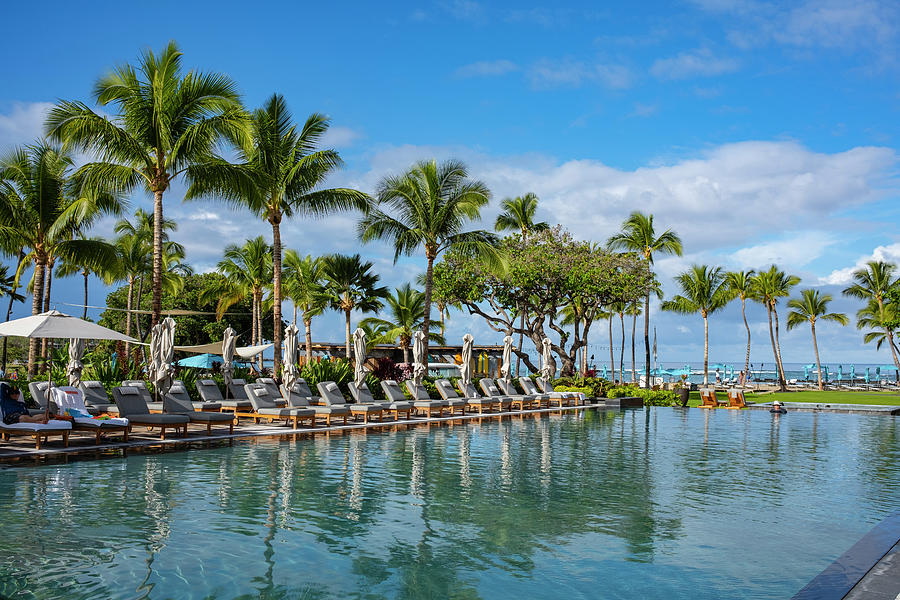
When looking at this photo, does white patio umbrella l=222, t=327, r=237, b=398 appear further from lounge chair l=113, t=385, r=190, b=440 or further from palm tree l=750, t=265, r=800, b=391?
palm tree l=750, t=265, r=800, b=391

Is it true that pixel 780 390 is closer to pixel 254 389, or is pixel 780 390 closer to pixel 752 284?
pixel 752 284

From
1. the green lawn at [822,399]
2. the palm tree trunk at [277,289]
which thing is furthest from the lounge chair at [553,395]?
the palm tree trunk at [277,289]

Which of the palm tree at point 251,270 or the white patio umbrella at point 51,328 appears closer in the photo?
the white patio umbrella at point 51,328

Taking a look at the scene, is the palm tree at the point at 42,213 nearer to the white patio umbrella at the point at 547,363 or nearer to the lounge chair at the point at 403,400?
the lounge chair at the point at 403,400

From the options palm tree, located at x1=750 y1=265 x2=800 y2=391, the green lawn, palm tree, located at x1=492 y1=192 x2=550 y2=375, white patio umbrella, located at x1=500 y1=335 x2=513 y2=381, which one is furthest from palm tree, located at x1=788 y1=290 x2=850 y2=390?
white patio umbrella, located at x1=500 y1=335 x2=513 y2=381

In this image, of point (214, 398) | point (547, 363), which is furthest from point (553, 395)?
point (214, 398)

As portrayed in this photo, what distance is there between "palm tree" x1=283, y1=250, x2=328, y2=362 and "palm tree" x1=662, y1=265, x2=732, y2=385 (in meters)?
24.5

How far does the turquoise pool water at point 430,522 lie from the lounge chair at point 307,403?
2.89 m

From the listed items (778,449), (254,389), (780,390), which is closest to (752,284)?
(780,390)

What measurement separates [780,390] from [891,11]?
35378 mm

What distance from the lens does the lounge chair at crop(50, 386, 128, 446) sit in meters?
11.1

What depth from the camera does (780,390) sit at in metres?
47.8

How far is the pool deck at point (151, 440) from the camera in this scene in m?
10.1

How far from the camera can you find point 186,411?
13656 millimetres
